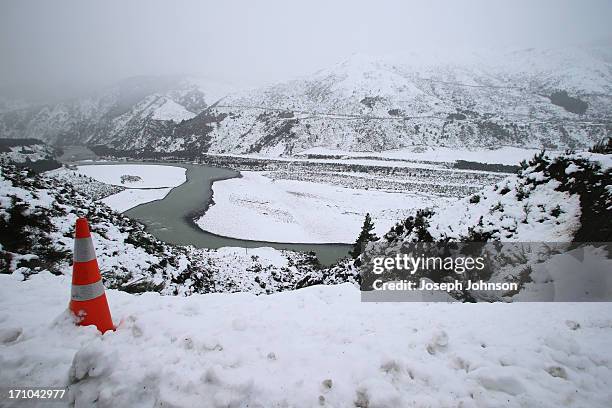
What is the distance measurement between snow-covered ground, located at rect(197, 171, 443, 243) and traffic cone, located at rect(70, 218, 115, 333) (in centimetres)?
2566

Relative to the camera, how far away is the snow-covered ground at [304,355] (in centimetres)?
294

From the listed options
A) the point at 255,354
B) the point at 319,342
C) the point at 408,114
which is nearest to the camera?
the point at 255,354

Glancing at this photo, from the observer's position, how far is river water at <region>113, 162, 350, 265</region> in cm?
2803

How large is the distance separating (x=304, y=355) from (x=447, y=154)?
104m

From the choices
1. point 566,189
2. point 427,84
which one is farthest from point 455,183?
point 427,84

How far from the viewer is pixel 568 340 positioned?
3646 mm

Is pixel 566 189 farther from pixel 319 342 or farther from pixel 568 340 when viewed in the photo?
pixel 319 342

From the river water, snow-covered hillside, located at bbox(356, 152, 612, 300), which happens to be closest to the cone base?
snow-covered hillside, located at bbox(356, 152, 612, 300)

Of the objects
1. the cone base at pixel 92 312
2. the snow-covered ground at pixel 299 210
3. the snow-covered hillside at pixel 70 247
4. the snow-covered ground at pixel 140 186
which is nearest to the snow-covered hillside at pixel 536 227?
the cone base at pixel 92 312

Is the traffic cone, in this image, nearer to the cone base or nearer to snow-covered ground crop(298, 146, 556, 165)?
the cone base

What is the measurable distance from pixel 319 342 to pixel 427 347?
1.34 meters

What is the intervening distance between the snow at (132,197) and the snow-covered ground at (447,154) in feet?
204

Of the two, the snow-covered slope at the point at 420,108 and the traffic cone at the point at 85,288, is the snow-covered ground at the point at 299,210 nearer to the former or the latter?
the traffic cone at the point at 85,288

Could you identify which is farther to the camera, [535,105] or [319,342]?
[535,105]
